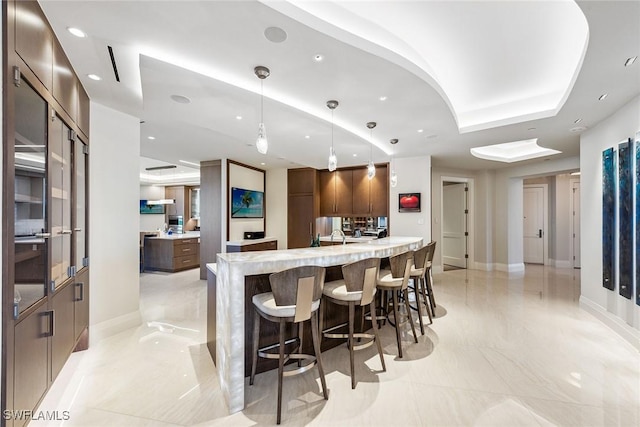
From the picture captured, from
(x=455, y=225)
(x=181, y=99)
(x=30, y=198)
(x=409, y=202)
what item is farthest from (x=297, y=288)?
(x=455, y=225)

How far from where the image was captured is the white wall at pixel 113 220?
3039 millimetres

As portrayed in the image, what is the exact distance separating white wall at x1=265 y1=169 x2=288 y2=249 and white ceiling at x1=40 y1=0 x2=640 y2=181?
3131 millimetres

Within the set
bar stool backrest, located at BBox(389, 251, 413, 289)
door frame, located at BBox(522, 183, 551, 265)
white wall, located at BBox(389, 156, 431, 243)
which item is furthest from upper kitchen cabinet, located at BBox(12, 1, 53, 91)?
door frame, located at BBox(522, 183, 551, 265)

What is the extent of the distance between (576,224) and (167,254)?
10430mm

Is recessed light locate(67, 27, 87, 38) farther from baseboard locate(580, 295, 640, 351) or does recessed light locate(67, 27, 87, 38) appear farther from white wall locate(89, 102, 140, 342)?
baseboard locate(580, 295, 640, 351)

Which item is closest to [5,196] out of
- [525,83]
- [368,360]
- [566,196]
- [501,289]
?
[368,360]

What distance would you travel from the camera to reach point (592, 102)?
3.05 m

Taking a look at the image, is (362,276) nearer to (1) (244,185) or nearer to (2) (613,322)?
(2) (613,322)

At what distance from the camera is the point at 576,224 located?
7.43 metres

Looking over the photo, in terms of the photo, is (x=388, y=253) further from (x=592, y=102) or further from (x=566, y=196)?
(x=566, y=196)

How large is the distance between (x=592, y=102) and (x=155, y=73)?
14.4 feet

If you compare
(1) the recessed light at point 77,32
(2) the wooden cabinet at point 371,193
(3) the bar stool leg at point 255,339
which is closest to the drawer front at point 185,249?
(2) the wooden cabinet at point 371,193

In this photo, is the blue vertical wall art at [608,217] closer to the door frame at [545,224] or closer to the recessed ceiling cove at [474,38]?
the recessed ceiling cove at [474,38]

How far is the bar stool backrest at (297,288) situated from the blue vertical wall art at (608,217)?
3767 mm
